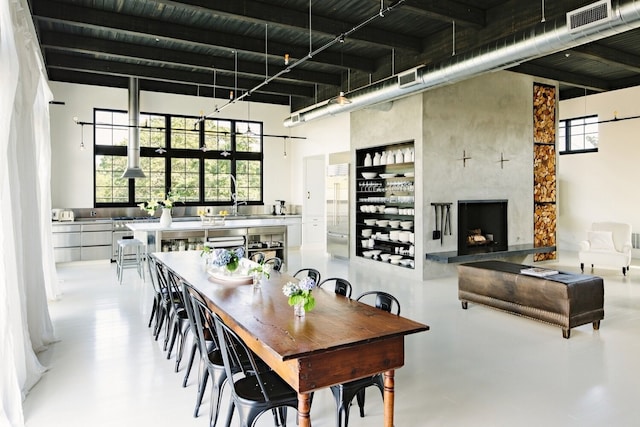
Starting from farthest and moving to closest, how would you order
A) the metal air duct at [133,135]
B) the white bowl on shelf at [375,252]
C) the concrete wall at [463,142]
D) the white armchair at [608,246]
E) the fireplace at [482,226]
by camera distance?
the metal air duct at [133,135], the white bowl on shelf at [375,252], the fireplace at [482,226], the white armchair at [608,246], the concrete wall at [463,142]

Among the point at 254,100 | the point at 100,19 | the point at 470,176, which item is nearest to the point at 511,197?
the point at 470,176

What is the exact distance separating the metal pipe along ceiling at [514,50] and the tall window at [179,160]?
390cm

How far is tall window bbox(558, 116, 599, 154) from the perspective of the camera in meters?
10.5

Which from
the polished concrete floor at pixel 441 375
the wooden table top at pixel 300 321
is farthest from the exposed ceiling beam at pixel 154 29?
the wooden table top at pixel 300 321

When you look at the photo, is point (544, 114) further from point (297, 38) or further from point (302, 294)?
point (302, 294)

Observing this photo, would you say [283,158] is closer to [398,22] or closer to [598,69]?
[398,22]

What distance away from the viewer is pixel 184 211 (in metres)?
10.7

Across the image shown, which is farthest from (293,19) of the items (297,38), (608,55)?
(608,55)

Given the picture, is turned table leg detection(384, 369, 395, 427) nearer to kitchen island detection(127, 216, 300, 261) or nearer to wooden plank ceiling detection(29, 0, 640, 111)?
wooden plank ceiling detection(29, 0, 640, 111)

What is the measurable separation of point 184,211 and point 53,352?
6818 millimetres

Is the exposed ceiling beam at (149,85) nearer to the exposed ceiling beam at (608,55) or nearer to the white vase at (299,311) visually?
the exposed ceiling beam at (608,55)

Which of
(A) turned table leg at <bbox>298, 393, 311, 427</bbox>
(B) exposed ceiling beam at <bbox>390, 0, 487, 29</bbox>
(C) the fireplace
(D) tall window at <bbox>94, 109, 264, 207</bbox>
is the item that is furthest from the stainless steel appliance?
(A) turned table leg at <bbox>298, 393, 311, 427</bbox>

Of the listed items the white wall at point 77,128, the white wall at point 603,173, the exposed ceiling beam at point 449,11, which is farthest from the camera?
the white wall at point 603,173

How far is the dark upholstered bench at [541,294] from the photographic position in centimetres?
451
